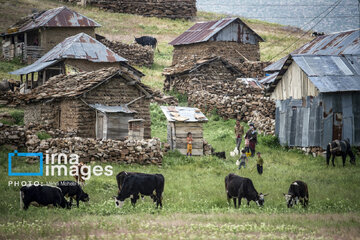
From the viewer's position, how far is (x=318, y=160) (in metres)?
25.9

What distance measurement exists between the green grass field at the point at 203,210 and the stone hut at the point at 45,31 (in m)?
24.3

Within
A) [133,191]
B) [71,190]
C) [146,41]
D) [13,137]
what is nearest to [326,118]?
[133,191]

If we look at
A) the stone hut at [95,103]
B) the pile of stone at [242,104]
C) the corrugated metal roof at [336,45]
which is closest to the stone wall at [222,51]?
the pile of stone at [242,104]

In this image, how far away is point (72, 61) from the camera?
37.8m

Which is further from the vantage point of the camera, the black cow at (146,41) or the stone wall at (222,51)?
the black cow at (146,41)

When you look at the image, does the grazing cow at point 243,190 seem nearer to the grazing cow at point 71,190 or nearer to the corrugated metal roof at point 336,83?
the grazing cow at point 71,190

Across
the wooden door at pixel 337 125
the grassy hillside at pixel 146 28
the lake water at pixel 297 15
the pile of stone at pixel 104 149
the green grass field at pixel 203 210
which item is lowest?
the green grass field at pixel 203 210

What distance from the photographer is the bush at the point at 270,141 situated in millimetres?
29562

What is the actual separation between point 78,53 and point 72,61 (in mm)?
642

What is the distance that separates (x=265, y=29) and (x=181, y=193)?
6274 cm

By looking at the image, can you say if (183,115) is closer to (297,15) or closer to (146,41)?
(146,41)

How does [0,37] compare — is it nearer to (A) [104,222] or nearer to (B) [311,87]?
(B) [311,87]

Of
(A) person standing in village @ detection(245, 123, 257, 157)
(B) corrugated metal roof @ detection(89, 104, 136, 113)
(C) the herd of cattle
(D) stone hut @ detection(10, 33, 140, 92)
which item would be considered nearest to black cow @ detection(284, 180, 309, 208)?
(C) the herd of cattle

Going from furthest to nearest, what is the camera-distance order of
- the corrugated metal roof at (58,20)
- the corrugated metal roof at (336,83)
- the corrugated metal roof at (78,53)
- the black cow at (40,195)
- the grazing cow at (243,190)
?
1. the corrugated metal roof at (58,20)
2. the corrugated metal roof at (78,53)
3. the corrugated metal roof at (336,83)
4. the grazing cow at (243,190)
5. the black cow at (40,195)
